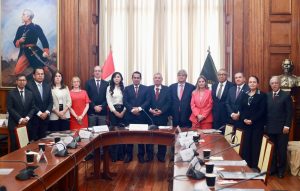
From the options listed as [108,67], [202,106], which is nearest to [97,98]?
[108,67]

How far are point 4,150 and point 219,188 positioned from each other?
199 inches

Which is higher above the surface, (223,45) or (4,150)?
(223,45)

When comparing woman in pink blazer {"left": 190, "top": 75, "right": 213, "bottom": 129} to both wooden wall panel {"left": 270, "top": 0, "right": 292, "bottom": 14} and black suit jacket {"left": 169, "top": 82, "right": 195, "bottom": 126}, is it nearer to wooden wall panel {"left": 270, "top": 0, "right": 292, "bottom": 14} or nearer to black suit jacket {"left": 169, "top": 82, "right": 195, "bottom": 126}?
black suit jacket {"left": 169, "top": 82, "right": 195, "bottom": 126}

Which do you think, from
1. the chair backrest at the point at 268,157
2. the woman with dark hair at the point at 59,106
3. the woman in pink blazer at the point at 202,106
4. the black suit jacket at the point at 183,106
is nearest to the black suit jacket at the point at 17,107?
the woman with dark hair at the point at 59,106

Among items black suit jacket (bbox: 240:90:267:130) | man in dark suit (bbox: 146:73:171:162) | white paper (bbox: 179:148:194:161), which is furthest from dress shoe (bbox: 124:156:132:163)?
white paper (bbox: 179:148:194:161)

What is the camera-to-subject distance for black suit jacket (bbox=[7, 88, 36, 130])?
594 cm

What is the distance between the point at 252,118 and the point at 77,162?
2805 mm

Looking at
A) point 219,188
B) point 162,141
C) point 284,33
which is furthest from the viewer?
point 284,33

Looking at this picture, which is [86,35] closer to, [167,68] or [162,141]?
[167,68]

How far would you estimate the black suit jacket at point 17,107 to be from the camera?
594 cm

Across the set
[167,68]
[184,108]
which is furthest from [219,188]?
[167,68]

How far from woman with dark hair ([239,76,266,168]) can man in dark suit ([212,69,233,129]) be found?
24.2 inches

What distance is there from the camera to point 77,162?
13.6 ft

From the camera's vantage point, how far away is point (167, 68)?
8109 millimetres
